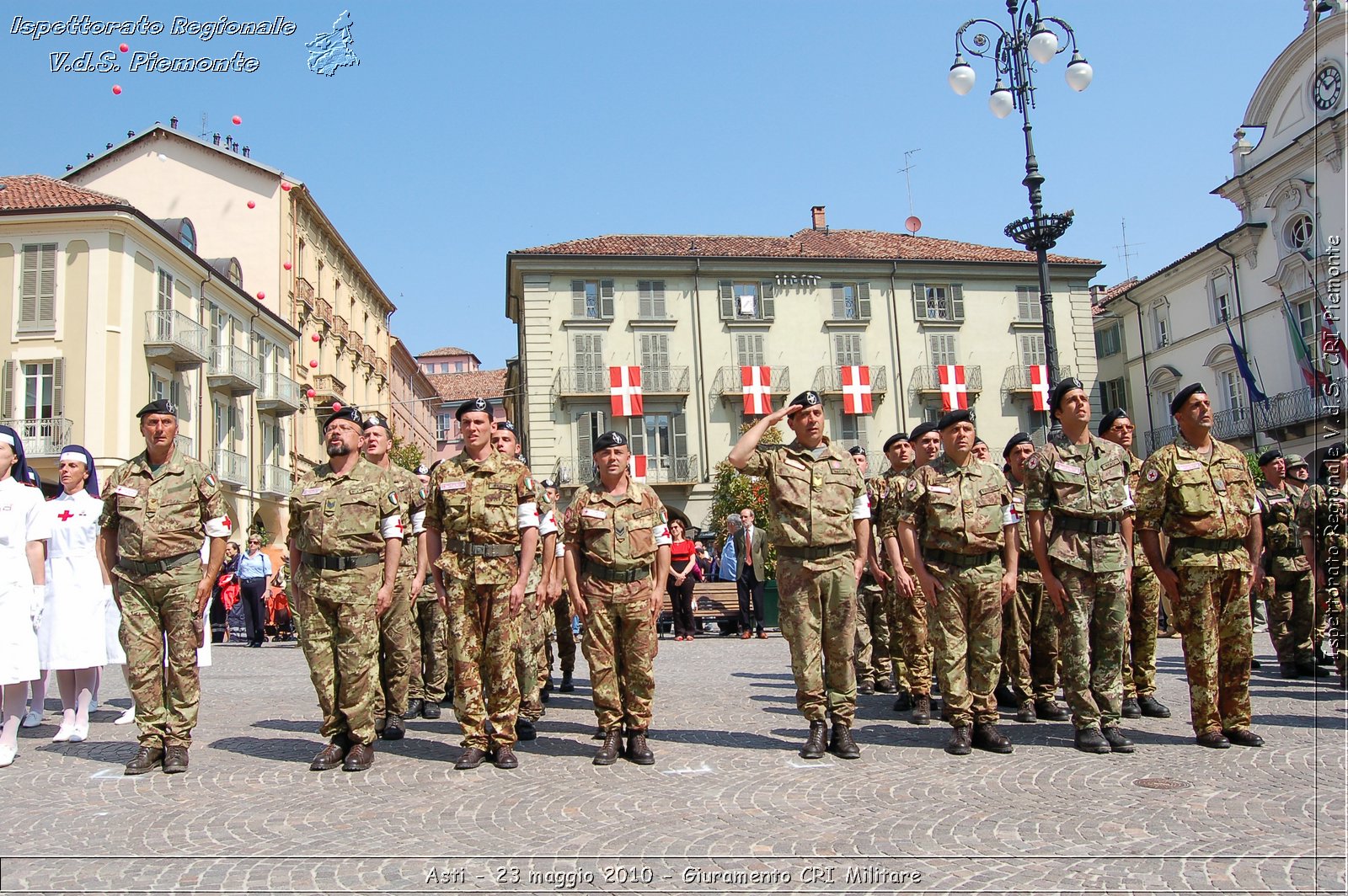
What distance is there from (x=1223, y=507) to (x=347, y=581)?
5.50 meters

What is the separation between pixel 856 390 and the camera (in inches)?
1732

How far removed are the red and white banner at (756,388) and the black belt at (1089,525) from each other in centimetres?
3567

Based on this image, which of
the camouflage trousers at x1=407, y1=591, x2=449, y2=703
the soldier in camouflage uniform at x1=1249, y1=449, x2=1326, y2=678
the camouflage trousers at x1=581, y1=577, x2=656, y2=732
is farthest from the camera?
the soldier in camouflage uniform at x1=1249, y1=449, x2=1326, y2=678

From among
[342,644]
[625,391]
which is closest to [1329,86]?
[625,391]

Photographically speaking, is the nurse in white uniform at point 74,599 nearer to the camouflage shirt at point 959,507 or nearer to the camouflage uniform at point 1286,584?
the camouflage shirt at point 959,507

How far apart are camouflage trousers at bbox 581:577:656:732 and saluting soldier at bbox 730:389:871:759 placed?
0.89m

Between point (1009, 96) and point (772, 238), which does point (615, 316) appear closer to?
point (772, 238)

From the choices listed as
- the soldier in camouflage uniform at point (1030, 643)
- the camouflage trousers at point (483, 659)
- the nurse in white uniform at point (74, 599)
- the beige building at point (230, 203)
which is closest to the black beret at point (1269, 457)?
the soldier in camouflage uniform at point (1030, 643)

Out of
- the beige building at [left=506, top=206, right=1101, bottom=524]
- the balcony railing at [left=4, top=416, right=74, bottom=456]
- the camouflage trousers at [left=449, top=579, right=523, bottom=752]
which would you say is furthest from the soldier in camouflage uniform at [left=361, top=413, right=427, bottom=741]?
the beige building at [left=506, top=206, right=1101, bottom=524]

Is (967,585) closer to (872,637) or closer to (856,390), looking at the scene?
A: (872,637)

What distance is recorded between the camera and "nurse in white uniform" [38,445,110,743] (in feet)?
25.7

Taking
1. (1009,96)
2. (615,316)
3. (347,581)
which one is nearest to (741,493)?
(615,316)

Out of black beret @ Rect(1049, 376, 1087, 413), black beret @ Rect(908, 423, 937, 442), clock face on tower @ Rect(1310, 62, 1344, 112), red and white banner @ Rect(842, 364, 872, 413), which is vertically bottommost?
black beret @ Rect(908, 423, 937, 442)

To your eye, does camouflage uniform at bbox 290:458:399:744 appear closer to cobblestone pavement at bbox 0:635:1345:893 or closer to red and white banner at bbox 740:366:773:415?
cobblestone pavement at bbox 0:635:1345:893
